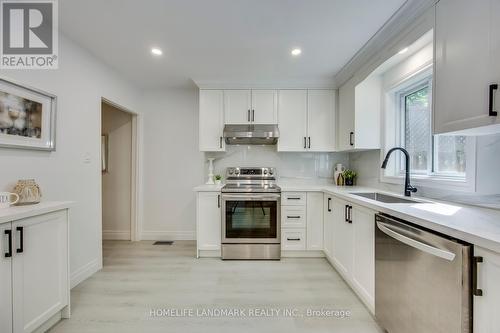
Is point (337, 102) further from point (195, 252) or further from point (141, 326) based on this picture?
point (141, 326)

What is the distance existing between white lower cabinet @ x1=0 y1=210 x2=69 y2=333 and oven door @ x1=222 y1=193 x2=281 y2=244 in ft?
5.39

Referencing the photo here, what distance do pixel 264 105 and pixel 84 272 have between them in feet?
9.52

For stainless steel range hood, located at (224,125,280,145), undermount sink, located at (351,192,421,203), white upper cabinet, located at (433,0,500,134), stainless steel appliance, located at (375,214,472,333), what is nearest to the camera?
stainless steel appliance, located at (375,214,472,333)

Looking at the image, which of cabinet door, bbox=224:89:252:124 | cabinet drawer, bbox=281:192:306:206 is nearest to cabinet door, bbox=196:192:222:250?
cabinet drawer, bbox=281:192:306:206

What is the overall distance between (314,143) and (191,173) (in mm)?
1932

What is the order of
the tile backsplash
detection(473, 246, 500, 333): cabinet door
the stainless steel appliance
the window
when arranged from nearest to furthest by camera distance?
detection(473, 246, 500, 333): cabinet door
the stainless steel appliance
the window
the tile backsplash

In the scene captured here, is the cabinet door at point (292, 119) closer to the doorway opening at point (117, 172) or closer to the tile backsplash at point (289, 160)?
the tile backsplash at point (289, 160)

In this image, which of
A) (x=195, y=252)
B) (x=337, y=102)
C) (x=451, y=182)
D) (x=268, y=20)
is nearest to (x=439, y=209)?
(x=451, y=182)

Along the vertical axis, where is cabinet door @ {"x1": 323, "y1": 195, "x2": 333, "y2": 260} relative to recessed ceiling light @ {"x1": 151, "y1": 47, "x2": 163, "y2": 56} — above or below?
below

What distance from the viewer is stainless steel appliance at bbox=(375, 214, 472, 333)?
106cm

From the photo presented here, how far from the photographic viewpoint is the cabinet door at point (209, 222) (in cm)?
308

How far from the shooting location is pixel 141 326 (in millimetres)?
1787

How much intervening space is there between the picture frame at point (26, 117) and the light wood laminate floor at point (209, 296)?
140cm

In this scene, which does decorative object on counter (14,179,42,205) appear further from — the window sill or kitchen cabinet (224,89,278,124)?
the window sill
